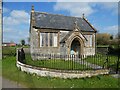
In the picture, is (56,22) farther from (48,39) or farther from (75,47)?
(75,47)

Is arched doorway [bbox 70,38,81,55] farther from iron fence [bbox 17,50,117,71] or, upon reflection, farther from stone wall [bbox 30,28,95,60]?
iron fence [bbox 17,50,117,71]

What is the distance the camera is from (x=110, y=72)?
15.0m

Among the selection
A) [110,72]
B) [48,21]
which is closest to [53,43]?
[48,21]

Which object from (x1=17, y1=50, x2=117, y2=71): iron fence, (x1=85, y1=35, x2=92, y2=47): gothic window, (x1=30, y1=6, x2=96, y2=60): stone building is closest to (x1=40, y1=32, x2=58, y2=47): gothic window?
(x1=30, y1=6, x2=96, y2=60): stone building

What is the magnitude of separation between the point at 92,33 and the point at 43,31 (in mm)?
9831

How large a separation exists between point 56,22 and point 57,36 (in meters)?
2.72

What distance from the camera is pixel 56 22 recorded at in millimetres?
28141

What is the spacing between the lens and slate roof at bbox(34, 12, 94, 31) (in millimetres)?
26422

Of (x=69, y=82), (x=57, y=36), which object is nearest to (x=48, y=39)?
(x=57, y=36)

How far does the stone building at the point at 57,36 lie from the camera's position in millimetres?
25391

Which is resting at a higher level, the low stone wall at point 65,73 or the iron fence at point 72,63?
the iron fence at point 72,63

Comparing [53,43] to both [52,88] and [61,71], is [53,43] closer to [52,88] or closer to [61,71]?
[61,71]

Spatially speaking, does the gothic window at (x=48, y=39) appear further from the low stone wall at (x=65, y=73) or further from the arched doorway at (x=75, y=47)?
the low stone wall at (x=65, y=73)

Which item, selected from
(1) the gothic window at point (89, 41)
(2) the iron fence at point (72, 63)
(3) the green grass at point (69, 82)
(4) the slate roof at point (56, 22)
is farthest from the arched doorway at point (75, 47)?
(3) the green grass at point (69, 82)
